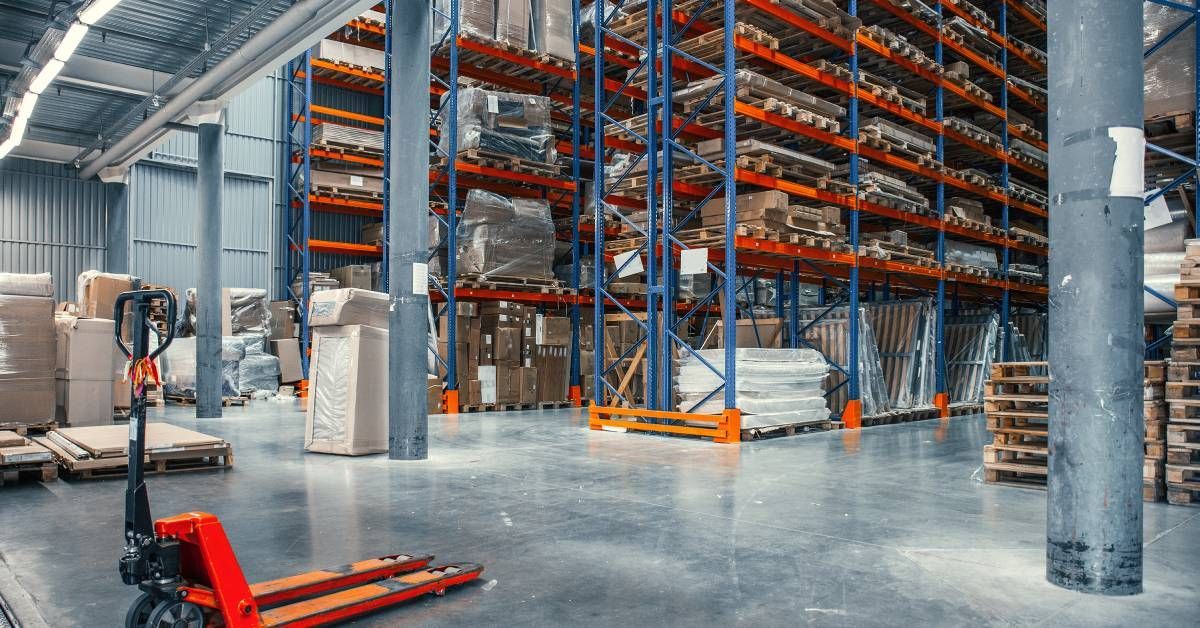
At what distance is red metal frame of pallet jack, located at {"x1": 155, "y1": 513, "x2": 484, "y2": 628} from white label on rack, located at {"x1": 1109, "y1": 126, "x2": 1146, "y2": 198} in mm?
3184

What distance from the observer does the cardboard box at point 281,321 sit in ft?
57.0

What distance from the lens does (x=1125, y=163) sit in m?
3.54

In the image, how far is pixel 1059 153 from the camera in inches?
147

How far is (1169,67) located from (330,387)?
915 centimetres

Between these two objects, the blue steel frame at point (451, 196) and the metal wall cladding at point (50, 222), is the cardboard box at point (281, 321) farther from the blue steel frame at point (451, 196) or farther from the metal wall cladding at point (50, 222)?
the blue steel frame at point (451, 196)

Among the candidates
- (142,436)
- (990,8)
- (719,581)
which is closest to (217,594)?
(142,436)

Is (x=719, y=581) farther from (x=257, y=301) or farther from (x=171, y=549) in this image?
(x=257, y=301)

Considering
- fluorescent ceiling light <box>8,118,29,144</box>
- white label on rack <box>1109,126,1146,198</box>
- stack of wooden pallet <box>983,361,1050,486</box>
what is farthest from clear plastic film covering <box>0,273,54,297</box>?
white label on rack <box>1109,126,1146,198</box>

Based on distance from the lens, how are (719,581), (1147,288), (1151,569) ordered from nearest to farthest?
(719,581) → (1151,569) → (1147,288)

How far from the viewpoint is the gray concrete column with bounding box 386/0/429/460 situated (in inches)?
301

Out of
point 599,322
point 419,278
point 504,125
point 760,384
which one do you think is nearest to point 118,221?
point 504,125

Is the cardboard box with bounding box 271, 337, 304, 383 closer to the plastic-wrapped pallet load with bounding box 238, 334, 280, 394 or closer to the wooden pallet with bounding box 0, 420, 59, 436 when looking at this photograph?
the plastic-wrapped pallet load with bounding box 238, 334, 280, 394

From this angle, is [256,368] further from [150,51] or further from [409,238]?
[409,238]

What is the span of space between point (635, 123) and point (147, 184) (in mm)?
12214
